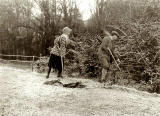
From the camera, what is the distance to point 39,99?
325 inches

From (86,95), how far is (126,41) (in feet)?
14.5

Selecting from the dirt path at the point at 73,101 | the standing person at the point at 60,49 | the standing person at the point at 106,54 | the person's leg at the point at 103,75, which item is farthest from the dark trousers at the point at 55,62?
the dirt path at the point at 73,101

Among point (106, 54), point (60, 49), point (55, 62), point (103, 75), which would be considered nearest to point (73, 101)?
point (103, 75)

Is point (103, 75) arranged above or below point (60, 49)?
below

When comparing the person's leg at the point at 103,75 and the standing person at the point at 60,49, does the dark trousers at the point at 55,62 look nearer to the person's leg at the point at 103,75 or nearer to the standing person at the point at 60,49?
the standing person at the point at 60,49

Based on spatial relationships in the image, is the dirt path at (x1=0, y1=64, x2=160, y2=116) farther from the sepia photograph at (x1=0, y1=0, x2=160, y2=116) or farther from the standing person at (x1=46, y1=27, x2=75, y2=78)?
the standing person at (x1=46, y1=27, x2=75, y2=78)

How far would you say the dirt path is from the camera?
278 inches

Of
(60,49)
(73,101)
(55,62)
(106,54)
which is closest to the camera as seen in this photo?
(73,101)

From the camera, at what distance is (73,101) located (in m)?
8.17

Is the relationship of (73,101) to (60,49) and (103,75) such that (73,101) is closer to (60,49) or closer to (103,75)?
(103,75)

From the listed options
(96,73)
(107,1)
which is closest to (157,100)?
(96,73)

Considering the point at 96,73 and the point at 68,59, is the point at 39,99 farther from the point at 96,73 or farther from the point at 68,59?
the point at 68,59

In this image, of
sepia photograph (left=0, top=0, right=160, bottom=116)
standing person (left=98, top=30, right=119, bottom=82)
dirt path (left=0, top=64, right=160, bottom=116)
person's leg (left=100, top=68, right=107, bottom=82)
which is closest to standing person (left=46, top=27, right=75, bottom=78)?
sepia photograph (left=0, top=0, right=160, bottom=116)

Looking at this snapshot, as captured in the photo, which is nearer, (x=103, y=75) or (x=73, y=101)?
(x=73, y=101)
